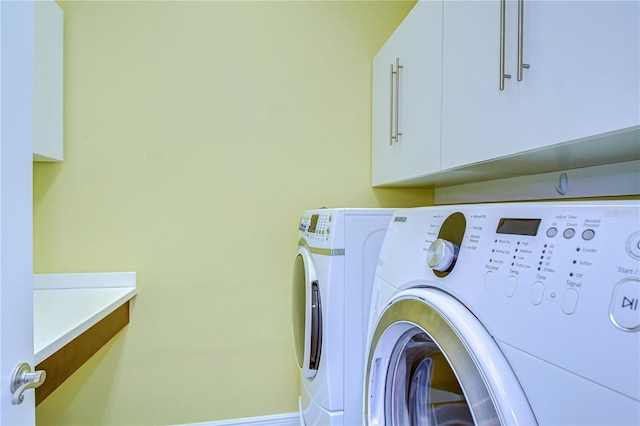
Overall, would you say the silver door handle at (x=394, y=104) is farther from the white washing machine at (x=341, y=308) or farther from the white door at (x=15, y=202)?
the white door at (x=15, y=202)

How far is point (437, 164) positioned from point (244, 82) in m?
1.08

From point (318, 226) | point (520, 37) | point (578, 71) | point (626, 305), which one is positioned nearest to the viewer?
point (626, 305)

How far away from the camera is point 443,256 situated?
0.57m

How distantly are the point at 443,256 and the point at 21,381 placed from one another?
0.77 metres

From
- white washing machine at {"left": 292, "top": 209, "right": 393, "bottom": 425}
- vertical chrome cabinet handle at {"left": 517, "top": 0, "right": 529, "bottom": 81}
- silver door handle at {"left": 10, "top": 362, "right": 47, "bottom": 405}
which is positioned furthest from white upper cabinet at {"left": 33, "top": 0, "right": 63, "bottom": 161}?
vertical chrome cabinet handle at {"left": 517, "top": 0, "right": 529, "bottom": 81}

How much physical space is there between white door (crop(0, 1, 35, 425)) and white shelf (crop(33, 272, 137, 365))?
0.83 ft

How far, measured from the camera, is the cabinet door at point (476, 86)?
0.81 metres

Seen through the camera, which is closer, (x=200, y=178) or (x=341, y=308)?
(x=341, y=308)

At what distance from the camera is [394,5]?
5.88 ft

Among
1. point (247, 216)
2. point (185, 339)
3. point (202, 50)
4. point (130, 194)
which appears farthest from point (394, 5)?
point (185, 339)

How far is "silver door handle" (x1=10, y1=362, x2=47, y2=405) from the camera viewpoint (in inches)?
21.7

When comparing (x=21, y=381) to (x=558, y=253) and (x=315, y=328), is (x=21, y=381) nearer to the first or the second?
(x=315, y=328)

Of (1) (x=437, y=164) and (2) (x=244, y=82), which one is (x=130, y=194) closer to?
(2) (x=244, y=82)

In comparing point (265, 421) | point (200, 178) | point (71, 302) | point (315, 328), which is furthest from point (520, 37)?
point (265, 421)
